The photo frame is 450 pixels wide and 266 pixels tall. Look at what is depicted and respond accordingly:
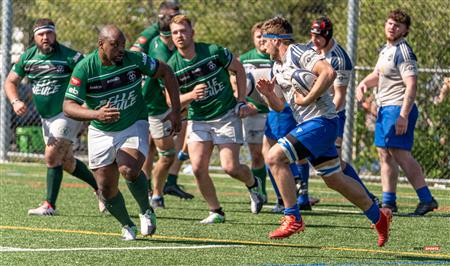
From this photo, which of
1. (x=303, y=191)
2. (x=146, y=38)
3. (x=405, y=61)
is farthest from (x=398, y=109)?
(x=146, y=38)

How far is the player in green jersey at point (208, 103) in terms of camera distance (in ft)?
38.7

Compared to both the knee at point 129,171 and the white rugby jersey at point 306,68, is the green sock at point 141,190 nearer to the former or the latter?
the knee at point 129,171

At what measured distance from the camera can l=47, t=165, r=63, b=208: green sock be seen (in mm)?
12477

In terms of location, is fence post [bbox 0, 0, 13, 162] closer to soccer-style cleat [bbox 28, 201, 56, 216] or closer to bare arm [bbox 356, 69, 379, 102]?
soccer-style cleat [bbox 28, 201, 56, 216]

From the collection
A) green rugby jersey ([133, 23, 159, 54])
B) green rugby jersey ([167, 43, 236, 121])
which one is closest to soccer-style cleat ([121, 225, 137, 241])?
green rugby jersey ([167, 43, 236, 121])

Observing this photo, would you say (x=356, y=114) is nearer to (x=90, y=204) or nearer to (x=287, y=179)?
(x=90, y=204)

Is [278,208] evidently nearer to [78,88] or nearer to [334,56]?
[334,56]

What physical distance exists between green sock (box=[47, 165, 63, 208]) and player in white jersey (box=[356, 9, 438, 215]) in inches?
142

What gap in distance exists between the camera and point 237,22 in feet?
69.8

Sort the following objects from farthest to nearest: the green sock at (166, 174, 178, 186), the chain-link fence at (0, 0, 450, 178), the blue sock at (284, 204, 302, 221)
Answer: the chain-link fence at (0, 0, 450, 178) < the green sock at (166, 174, 178, 186) < the blue sock at (284, 204, 302, 221)

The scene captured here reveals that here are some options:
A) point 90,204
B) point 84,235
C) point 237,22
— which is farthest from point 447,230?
point 237,22

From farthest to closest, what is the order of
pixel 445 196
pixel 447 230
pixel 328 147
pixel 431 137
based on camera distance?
pixel 431 137 → pixel 445 196 → pixel 447 230 → pixel 328 147

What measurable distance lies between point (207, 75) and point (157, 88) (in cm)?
151

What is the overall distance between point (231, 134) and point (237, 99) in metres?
0.39
